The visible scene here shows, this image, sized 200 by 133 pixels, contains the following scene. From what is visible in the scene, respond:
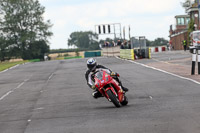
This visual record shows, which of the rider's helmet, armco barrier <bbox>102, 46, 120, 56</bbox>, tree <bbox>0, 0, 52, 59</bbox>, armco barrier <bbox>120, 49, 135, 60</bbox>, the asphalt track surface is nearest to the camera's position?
the asphalt track surface

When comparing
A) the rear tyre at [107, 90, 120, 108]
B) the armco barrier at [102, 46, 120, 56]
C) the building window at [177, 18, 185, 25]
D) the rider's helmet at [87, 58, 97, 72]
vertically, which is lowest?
the armco barrier at [102, 46, 120, 56]

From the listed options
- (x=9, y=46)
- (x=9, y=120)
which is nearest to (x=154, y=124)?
(x=9, y=120)

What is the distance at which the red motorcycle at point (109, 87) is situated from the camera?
469 inches

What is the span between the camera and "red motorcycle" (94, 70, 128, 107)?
11.9 m

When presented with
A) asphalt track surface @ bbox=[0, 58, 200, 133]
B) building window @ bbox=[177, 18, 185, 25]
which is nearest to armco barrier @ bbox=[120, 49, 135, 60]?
asphalt track surface @ bbox=[0, 58, 200, 133]

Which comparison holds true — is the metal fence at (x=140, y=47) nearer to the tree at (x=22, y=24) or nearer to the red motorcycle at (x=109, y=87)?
the red motorcycle at (x=109, y=87)

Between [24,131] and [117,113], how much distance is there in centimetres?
256

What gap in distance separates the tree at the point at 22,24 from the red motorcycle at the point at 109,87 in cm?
8228

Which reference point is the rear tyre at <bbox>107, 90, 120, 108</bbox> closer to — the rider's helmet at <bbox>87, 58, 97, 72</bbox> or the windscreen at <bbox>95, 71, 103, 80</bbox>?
the windscreen at <bbox>95, 71, 103, 80</bbox>

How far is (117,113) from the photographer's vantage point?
35.9 feet

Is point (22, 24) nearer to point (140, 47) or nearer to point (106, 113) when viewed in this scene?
point (140, 47)

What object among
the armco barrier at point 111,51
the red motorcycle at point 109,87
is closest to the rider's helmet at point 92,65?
the red motorcycle at point 109,87

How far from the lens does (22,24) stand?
97438 millimetres

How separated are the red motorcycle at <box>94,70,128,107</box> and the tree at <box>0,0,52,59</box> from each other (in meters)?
82.3
